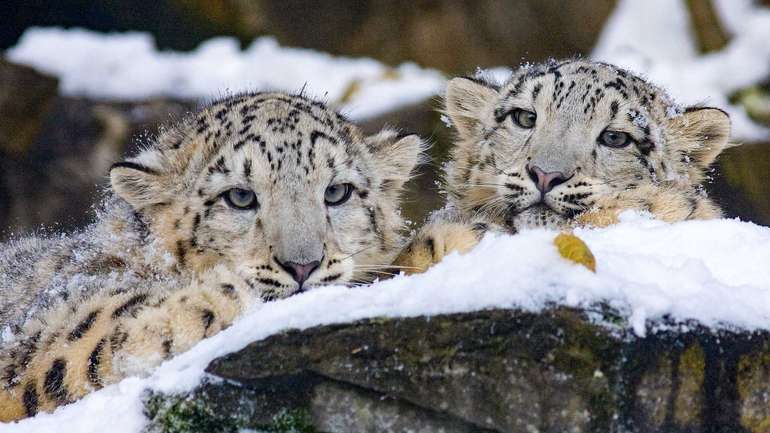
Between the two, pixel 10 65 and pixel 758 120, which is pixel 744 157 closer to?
pixel 758 120

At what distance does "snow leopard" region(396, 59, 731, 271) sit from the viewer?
570 centimetres

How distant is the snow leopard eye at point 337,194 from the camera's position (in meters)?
5.55

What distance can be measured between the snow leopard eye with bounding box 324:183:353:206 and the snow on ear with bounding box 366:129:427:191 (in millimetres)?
494

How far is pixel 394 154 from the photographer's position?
247 inches

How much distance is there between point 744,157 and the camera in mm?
12344

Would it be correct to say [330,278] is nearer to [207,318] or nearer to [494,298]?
[207,318]

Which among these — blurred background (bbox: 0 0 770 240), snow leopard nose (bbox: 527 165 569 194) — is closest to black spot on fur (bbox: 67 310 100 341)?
snow leopard nose (bbox: 527 165 569 194)

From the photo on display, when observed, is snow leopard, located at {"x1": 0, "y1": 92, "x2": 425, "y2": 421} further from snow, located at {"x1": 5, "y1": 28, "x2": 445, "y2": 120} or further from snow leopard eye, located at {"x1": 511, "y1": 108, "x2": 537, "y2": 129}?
snow, located at {"x1": 5, "y1": 28, "x2": 445, "y2": 120}

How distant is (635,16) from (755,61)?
2.52 meters

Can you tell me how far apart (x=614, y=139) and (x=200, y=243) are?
2234 mm

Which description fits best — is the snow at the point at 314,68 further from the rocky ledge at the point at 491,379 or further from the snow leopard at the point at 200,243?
the rocky ledge at the point at 491,379

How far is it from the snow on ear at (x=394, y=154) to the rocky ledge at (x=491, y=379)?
7.52 ft

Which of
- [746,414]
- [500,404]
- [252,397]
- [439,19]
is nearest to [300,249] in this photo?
[252,397]

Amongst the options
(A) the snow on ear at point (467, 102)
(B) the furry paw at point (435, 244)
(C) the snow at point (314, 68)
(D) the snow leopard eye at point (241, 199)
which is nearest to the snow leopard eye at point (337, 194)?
→ (D) the snow leopard eye at point (241, 199)
